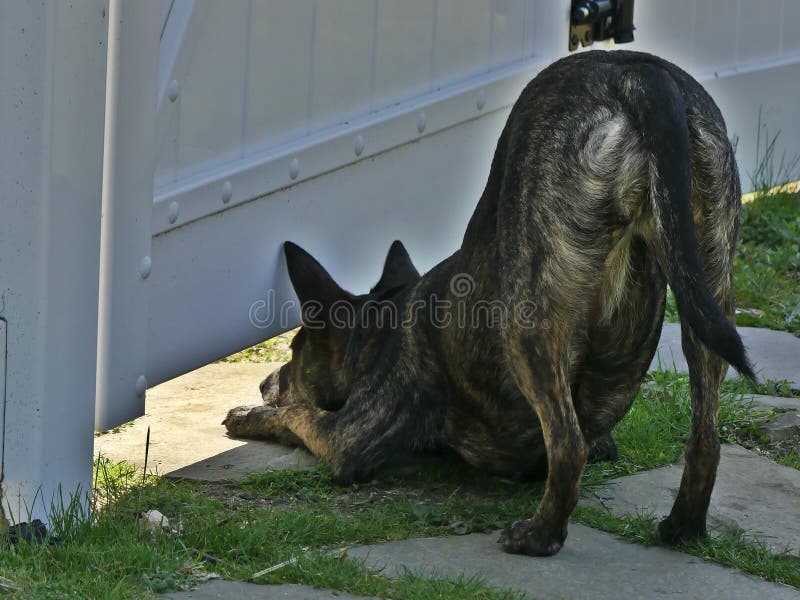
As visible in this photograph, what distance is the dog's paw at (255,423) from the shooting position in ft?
14.4

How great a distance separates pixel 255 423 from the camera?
14.6ft

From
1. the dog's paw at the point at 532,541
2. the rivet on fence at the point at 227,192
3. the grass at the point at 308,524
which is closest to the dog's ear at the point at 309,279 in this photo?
the rivet on fence at the point at 227,192

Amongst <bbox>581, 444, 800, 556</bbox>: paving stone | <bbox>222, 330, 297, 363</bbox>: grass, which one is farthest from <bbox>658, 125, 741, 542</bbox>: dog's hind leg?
<bbox>222, 330, 297, 363</bbox>: grass

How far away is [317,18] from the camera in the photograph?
420 cm

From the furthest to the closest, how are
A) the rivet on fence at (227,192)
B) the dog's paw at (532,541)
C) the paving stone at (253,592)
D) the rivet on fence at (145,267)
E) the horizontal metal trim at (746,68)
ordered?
the horizontal metal trim at (746,68) < the rivet on fence at (227,192) < the rivet on fence at (145,267) < the dog's paw at (532,541) < the paving stone at (253,592)

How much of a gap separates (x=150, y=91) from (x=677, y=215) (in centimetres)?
162

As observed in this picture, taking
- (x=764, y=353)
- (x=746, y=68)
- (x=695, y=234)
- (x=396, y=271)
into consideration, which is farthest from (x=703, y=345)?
(x=746, y=68)

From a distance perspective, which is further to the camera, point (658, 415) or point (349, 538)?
point (658, 415)

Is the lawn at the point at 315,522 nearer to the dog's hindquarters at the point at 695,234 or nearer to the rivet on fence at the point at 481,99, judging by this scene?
the dog's hindquarters at the point at 695,234

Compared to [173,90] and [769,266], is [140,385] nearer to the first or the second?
[173,90]

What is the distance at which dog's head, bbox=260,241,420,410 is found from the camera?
431cm

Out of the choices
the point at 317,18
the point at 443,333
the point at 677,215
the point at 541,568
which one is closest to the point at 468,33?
the point at 317,18

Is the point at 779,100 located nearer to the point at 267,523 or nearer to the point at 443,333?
the point at 443,333

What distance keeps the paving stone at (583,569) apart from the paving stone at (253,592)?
0.23m
